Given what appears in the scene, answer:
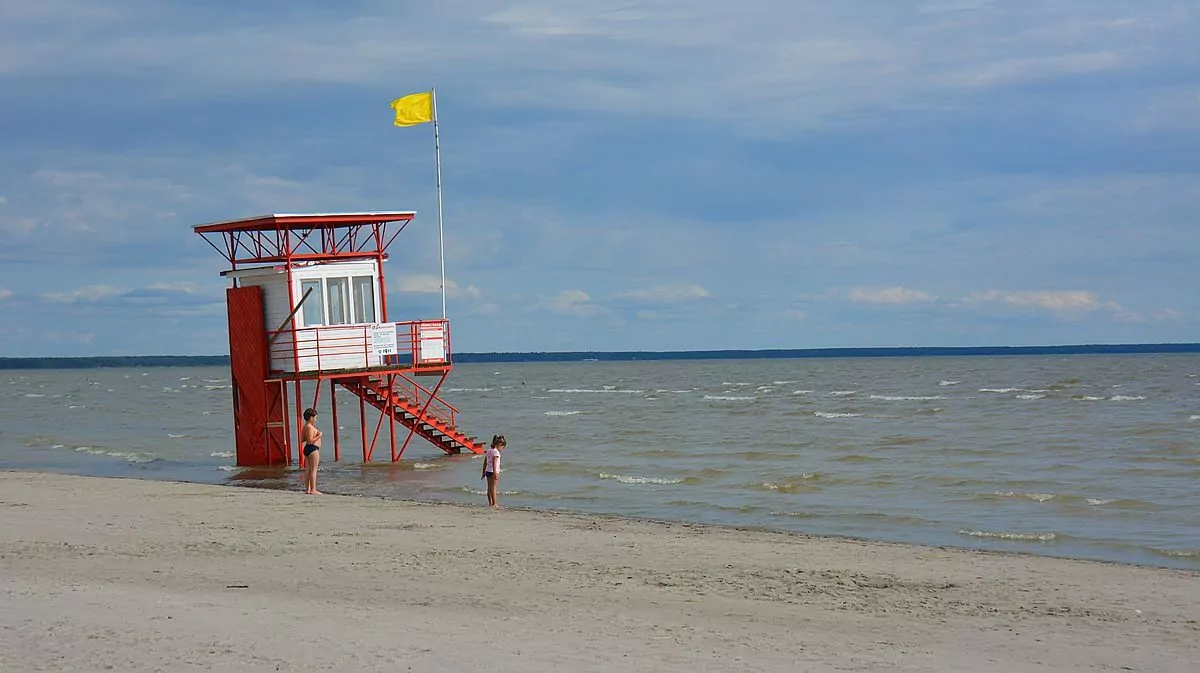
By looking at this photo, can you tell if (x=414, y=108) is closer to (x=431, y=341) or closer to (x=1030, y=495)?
(x=431, y=341)

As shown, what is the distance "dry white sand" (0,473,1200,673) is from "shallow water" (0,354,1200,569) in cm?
360

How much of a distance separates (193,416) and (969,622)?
54.1 meters

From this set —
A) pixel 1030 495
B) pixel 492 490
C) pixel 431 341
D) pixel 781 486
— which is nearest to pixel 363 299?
pixel 431 341

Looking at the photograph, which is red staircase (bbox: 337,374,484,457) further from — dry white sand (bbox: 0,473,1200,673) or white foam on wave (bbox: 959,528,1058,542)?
white foam on wave (bbox: 959,528,1058,542)

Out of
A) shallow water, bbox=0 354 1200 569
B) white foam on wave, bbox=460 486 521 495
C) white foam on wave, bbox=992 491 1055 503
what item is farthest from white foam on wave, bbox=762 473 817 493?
white foam on wave, bbox=460 486 521 495

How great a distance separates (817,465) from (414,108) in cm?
1334

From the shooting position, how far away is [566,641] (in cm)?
975

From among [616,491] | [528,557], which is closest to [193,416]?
[616,491]

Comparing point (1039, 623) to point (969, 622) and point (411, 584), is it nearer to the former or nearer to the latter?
point (969, 622)

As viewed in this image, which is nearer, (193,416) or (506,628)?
(506,628)

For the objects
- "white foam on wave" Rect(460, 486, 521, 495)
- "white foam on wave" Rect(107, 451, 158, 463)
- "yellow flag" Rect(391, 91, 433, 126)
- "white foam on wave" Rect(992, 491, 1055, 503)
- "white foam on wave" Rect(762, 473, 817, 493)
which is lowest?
"white foam on wave" Rect(992, 491, 1055, 503)

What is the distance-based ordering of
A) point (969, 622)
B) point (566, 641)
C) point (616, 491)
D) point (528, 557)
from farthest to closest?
point (616, 491)
point (528, 557)
point (969, 622)
point (566, 641)

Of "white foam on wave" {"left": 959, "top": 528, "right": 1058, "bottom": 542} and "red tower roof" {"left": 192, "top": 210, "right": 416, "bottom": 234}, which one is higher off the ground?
"red tower roof" {"left": 192, "top": 210, "right": 416, "bottom": 234}

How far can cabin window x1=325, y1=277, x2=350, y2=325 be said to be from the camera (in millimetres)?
28125
